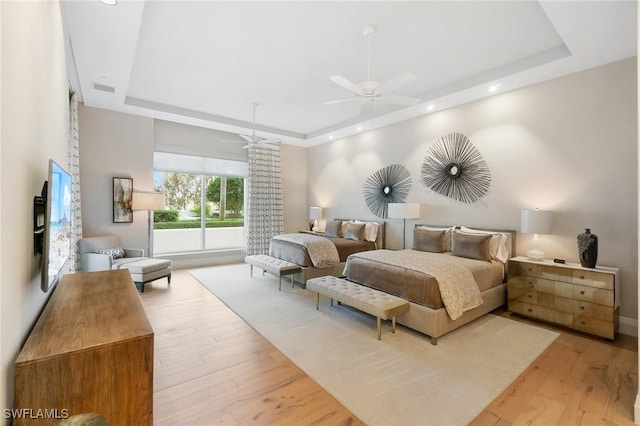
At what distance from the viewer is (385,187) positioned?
232 inches

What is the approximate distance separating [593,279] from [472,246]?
4.09ft

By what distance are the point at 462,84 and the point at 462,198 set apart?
172cm

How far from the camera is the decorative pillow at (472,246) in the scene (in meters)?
3.90

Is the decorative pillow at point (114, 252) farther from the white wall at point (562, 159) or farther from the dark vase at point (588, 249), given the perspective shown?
the dark vase at point (588, 249)

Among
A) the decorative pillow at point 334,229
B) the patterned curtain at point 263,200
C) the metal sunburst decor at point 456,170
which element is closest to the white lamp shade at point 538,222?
the metal sunburst decor at point 456,170

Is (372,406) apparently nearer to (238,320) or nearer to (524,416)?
(524,416)

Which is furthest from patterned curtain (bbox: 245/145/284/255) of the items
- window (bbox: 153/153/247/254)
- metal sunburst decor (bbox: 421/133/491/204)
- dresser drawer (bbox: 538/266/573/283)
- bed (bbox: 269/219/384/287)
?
dresser drawer (bbox: 538/266/573/283)

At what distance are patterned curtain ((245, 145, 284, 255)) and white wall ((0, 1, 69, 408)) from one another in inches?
204

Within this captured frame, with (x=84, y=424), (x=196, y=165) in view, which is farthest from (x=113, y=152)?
(x=84, y=424)

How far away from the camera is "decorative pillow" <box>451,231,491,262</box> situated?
12.8ft

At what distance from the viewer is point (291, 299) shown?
425 cm

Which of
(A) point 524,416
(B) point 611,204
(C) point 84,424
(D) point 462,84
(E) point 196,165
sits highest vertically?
(D) point 462,84

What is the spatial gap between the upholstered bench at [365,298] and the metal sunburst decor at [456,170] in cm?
240

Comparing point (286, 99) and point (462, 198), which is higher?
point (286, 99)
